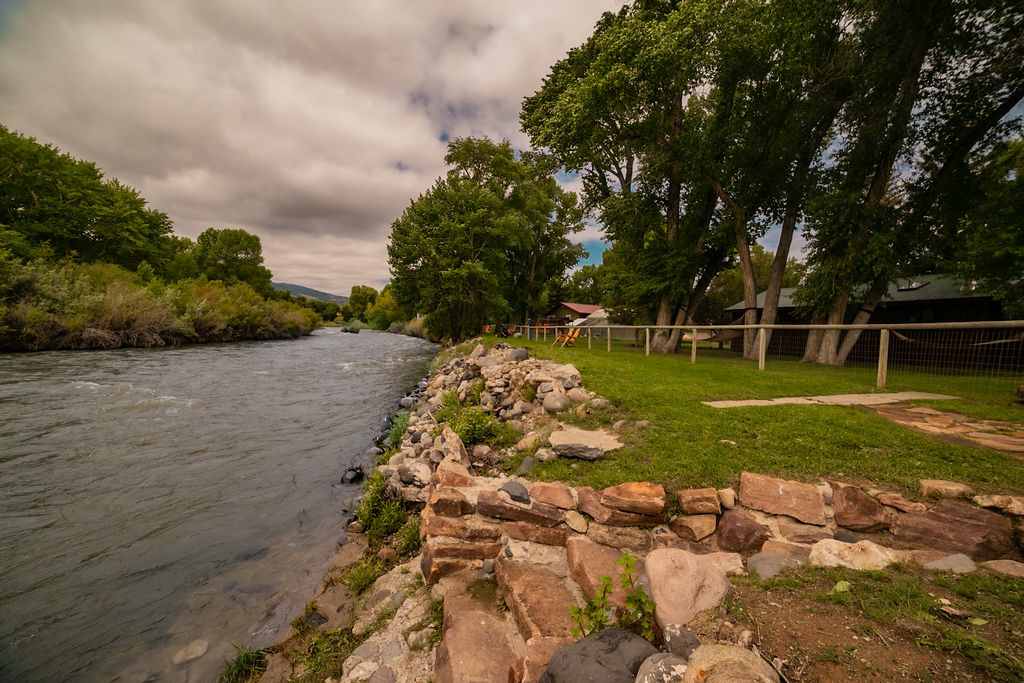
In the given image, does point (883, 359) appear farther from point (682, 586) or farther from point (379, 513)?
point (379, 513)

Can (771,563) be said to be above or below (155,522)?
above

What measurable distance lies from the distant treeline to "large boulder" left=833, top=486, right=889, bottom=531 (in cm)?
2981

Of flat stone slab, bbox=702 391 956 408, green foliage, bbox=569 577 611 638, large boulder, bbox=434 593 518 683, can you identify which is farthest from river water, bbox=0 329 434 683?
flat stone slab, bbox=702 391 956 408

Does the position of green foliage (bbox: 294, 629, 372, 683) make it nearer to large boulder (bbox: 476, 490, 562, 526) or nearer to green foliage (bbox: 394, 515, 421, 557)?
green foliage (bbox: 394, 515, 421, 557)

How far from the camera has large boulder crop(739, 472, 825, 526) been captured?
3033 mm

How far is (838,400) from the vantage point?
602 cm

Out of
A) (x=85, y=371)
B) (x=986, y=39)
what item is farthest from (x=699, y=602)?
(x=85, y=371)

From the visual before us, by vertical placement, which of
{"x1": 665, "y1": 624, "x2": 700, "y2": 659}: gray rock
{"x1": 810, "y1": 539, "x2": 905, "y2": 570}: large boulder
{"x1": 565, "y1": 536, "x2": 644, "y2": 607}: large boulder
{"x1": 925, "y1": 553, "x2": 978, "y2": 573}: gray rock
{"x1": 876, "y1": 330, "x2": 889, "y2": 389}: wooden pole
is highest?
{"x1": 876, "y1": 330, "x2": 889, "y2": 389}: wooden pole

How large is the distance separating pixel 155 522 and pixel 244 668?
350 centimetres

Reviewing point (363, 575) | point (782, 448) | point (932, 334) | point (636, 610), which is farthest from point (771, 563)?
point (932, 334)

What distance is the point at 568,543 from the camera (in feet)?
10.5

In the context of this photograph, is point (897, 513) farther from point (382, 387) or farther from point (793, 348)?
point (793, 348)

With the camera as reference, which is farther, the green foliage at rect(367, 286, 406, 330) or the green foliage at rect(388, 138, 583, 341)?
the green foliage at rect(367, 286, 406, 330)

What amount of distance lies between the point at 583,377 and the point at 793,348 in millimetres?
19835
